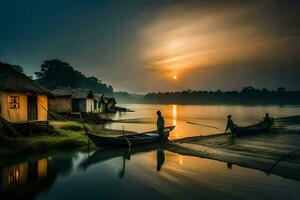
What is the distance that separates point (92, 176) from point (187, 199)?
6.08 metres

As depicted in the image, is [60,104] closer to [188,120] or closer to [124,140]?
[124,140]

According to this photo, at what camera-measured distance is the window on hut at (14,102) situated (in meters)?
20.0

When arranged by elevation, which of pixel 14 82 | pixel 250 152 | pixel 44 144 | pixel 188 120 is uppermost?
pixel 14 82

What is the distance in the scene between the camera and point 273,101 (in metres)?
184

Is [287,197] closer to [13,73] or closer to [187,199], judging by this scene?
[187,199]

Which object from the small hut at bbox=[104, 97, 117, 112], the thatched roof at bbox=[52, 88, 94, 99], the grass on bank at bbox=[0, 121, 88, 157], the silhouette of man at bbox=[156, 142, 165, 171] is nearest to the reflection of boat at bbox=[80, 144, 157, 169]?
the silhouette of man at bbox=[156, 142, 165, 171]

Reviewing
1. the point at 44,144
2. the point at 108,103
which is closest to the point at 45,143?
the point at 44,144

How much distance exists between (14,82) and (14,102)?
171 centimetres

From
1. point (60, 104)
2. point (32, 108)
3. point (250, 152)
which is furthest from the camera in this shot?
point (60, 104)

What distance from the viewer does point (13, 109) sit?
20.2 metres

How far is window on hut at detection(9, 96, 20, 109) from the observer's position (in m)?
20.0

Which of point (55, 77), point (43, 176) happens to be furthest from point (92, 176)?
point (55, 77)

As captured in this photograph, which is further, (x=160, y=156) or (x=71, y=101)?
(x=71, y=101)

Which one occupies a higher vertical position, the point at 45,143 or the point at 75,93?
the point at 75,93
